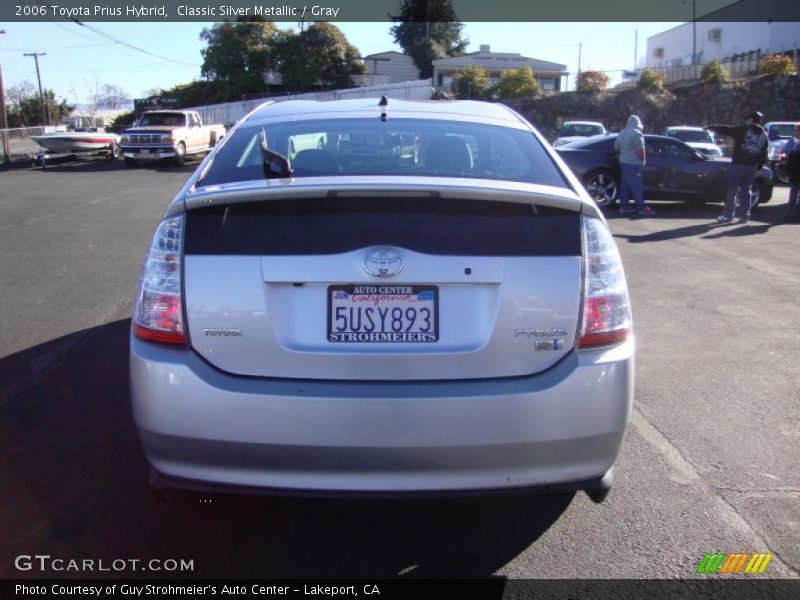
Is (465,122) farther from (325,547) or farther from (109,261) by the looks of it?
(109,261)

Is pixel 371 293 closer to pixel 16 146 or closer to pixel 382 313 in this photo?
pixel 382 313

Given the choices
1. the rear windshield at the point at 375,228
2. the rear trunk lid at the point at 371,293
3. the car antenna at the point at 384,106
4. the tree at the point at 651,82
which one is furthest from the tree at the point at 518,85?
the rear trunk lid at the point at 371,293

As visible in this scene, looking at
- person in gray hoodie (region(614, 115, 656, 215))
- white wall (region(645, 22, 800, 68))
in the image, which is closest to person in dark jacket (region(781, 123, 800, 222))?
person in gray hoodie (region(614, 115, 656, 215))

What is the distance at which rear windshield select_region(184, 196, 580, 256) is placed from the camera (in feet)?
9.43

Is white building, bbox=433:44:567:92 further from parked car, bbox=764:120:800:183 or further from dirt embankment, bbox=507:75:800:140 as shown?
parked car, bbox=764:120:800:183

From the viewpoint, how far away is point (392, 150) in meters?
3.74

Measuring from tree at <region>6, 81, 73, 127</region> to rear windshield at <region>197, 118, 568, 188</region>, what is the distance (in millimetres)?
62755

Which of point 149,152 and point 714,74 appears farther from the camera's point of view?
point 714,74

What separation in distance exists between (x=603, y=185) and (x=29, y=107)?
196ft

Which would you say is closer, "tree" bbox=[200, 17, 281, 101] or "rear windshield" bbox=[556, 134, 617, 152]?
"rear windshield" bbox=[556, 134, 617, 152]

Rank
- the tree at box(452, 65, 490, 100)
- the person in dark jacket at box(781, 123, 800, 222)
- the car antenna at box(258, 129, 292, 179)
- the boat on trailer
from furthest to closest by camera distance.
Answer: the tree at box(452, 65, 490, 100)
the boat on trailer
the person in dark jacket at box(781, 123, 800, 222)
the car antenna at box(258, 129, 292, 179)

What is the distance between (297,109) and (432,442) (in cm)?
234
